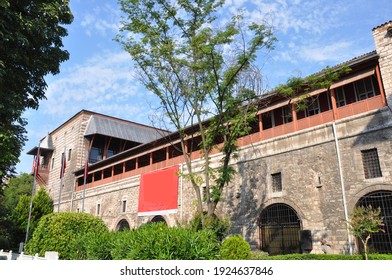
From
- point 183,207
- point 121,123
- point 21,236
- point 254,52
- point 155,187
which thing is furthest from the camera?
point 121,123

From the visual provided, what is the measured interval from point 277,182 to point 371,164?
4199 mm

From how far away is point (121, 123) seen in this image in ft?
125

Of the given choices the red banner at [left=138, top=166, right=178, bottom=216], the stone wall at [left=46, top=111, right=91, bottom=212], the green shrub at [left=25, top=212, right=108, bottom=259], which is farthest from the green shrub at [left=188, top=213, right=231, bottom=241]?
the stone wall at [left=46, top=111, right=91, bottom=212]

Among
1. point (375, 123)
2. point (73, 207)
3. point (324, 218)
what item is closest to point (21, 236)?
point (73, 207)

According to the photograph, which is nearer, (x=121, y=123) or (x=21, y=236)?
(x=21, y=236)

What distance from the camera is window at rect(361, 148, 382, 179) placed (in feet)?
38.2

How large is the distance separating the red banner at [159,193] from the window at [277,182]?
7.07 m

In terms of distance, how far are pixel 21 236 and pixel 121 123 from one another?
15.9 meters

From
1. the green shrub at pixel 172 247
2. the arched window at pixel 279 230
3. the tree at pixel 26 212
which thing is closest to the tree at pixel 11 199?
the tree at pixel 26 212

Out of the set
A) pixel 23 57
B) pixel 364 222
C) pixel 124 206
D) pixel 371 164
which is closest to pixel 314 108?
pixel 371 164

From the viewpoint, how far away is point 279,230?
45.9 ft

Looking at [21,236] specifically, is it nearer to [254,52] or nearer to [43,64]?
[43,64]

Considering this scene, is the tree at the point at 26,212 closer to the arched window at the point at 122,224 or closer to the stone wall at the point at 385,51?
the arched window at the point at 122,224

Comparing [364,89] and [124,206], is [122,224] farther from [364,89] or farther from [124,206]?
[364,89]
